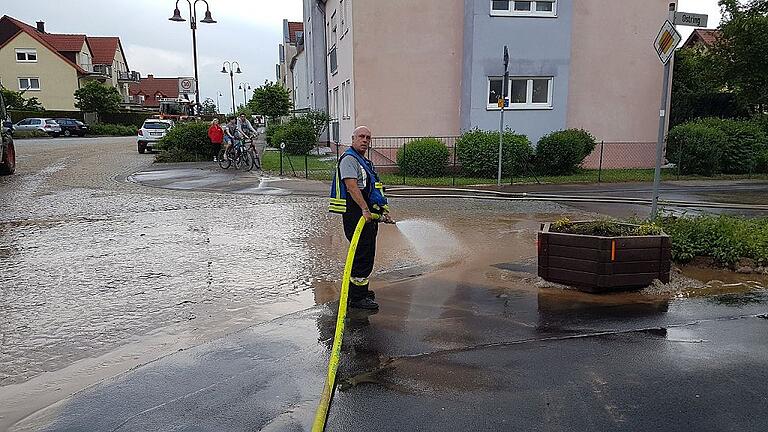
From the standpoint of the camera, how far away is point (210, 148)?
24125 millimetres

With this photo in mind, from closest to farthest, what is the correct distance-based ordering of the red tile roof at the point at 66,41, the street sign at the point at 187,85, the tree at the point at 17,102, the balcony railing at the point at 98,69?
the street sign at the point at 187,85
the tree at the point at 17,102
the red tile roof at the point at 66,41
the balcony railing at the point at 98,69

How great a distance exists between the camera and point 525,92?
811 inches

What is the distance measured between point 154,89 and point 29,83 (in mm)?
39462

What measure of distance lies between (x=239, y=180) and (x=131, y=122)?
173 ft

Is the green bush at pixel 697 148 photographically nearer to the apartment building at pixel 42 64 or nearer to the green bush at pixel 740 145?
the green bush at pixel 740 145

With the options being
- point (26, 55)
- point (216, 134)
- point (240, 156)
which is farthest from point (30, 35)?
point (240, 156)

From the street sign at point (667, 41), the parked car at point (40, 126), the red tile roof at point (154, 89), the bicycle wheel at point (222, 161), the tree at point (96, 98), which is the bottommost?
the bicycle wheel at point (222, 161)

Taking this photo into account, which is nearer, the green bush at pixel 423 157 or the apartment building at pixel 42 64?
the green bush at pixel 423 157

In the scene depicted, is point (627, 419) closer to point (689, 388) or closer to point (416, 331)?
point (689, 388)

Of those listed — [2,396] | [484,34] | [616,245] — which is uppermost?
[484,34]

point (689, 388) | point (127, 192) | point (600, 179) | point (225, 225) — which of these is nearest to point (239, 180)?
point (127, 192)

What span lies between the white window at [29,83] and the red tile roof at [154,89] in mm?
29767

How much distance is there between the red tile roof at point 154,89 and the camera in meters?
99.1

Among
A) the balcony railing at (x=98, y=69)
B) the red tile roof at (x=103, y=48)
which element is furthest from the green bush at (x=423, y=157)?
the red tile roof at (x=103, y=48)
